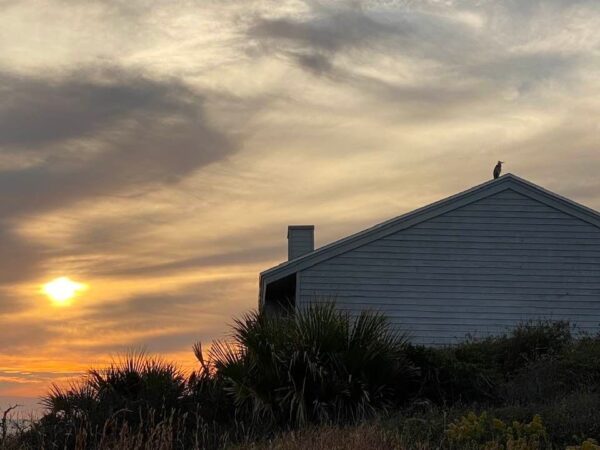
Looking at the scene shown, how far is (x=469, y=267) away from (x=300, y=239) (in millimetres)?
6334

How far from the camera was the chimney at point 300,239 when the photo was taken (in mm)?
28594

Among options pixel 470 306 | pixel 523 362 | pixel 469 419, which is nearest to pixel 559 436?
pixel 469 419

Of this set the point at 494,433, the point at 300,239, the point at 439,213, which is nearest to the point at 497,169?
the point at 439,213

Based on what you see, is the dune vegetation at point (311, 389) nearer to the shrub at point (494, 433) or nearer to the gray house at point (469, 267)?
the shrub at point (494, 433)

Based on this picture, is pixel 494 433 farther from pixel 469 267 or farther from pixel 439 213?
pixel 439 213

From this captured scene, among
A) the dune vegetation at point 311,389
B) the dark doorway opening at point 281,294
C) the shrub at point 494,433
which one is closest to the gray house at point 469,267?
the dark doorway opening at point 281,294

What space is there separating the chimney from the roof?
4.28 metres

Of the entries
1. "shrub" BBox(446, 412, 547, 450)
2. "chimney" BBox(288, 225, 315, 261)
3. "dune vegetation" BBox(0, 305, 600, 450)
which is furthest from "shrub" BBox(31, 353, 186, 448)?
"chimney" BBox(288, 225, 315, 261)

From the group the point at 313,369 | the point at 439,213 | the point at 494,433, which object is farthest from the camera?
the point at 439,213

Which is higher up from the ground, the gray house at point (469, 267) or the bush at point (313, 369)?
the gray house at point (469, 267)

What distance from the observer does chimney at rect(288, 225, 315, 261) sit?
28594 millimetres

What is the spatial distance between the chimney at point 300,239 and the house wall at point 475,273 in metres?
4.26

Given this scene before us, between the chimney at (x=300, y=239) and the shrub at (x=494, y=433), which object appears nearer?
the shrub at (x=494, y=433)

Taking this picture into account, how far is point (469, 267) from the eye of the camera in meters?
24.9
